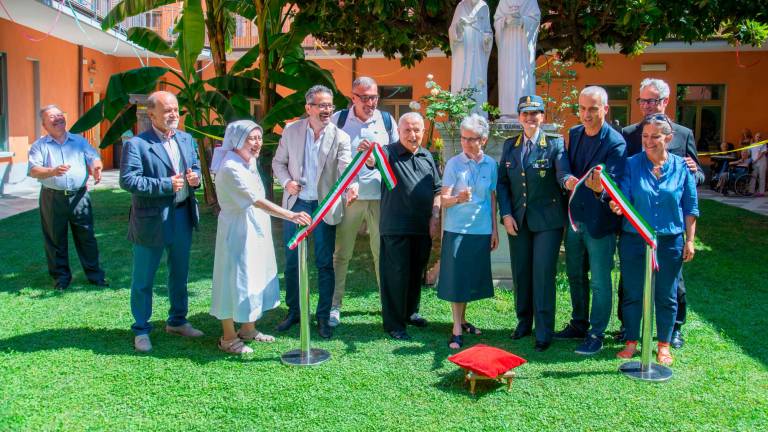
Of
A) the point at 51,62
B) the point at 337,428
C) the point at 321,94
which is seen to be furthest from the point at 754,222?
the point at 51,62

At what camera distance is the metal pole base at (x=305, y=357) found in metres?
4.74

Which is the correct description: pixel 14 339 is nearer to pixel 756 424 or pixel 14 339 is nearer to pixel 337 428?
pixel 337 428

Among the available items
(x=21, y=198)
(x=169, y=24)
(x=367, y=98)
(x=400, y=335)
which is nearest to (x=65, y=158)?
(x=367, y=98)

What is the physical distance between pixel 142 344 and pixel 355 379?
5.62ft

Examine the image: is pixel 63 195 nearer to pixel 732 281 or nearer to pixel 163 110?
pixel 163 110

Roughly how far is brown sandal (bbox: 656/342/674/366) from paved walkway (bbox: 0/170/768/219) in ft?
31.0

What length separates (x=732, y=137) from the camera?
20281 mm

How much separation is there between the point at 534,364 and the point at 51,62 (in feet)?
57.7

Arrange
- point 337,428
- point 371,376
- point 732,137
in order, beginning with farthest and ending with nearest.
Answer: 1. point 732,137
2. point 371,376
3. point 337,428

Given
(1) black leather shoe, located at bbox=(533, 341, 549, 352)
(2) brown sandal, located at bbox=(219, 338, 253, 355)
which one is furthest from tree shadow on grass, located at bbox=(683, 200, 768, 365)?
(2) brown sandal, located at bbox=(219, 338, 253, 355)

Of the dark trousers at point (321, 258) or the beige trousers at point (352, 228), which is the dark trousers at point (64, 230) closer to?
the dark trousers at point (321, 258)

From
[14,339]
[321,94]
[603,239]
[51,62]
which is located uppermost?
[51,62]

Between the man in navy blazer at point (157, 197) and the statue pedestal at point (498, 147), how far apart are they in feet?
8.26

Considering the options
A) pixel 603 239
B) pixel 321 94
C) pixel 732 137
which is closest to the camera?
pixel 603 239
